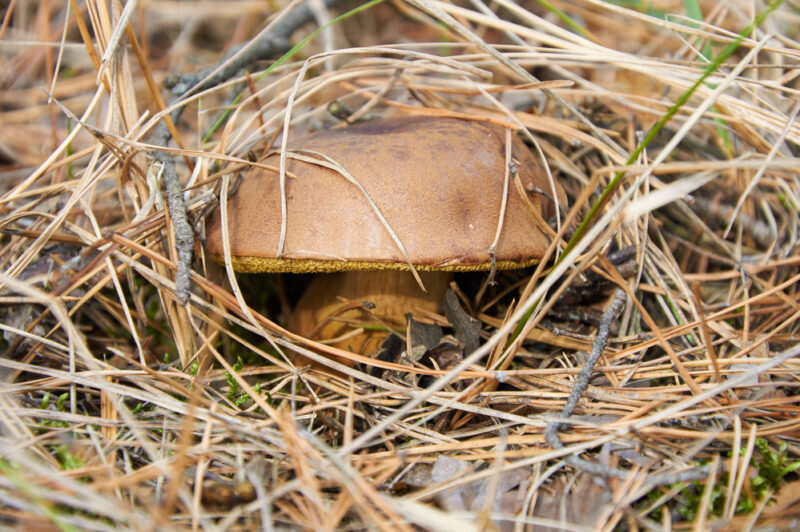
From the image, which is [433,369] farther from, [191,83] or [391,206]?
[191,83]

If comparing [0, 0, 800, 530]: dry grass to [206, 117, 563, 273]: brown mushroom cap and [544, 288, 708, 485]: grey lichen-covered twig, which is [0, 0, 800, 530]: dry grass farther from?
[206, 117, 563, 273]: brown mushroom cap

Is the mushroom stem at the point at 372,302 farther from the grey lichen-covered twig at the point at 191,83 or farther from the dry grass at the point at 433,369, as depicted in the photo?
the grey lichen-covered twig at the point at 191,83

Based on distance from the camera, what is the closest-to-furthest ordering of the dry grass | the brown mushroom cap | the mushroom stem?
1. the dry grass
2. the brown mushroom cap
3. the mushroom stem

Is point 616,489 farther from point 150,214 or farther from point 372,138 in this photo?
point 150,214

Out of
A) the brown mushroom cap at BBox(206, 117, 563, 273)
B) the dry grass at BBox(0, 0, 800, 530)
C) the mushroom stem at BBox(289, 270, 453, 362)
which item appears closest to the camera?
the dry grass at BBox(0, 0, 800, 530)

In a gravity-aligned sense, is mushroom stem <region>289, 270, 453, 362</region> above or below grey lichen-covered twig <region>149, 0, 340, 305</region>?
below

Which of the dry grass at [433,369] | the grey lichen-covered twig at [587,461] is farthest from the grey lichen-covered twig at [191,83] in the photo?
the grey lichen-covered twig at [587,461]

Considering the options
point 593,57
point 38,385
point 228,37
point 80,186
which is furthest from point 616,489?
point 228,37

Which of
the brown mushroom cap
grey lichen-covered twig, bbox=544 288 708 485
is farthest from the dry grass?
the brown mushroom cap
